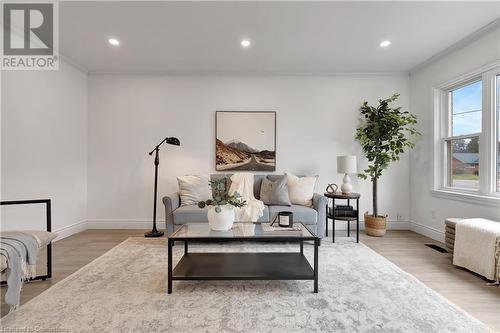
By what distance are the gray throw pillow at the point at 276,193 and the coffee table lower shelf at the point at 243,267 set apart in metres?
1.17

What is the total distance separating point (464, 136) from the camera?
3422 mm

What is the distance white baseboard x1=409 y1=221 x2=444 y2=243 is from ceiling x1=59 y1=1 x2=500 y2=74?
103 inches

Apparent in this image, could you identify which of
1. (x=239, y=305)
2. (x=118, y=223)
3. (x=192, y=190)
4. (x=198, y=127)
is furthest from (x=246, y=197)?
(x=118, y=223)

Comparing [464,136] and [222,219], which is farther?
[464,136]

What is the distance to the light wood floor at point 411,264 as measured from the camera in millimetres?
2053

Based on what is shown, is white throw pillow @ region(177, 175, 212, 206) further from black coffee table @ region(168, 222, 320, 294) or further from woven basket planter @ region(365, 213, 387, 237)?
woven basket planter @ region(365, 213, 387, 237)

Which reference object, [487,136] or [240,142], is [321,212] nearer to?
[240,142]

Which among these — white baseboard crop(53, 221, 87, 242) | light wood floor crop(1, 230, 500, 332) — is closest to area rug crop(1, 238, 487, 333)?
light wood floor crop(1, 230, 500, 332)

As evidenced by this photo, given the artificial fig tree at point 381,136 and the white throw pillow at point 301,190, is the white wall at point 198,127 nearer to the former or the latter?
the artificial fig tree at point 381,136

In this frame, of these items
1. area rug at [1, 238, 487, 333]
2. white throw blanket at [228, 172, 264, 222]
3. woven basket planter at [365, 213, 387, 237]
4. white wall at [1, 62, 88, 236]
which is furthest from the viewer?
woven basket planter at [365, 213, 387, 237]

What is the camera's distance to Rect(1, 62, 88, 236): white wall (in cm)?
297

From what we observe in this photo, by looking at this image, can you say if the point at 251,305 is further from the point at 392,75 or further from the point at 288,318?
the point at 392,75

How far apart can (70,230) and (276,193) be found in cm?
328

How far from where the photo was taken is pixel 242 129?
14.3 feet
